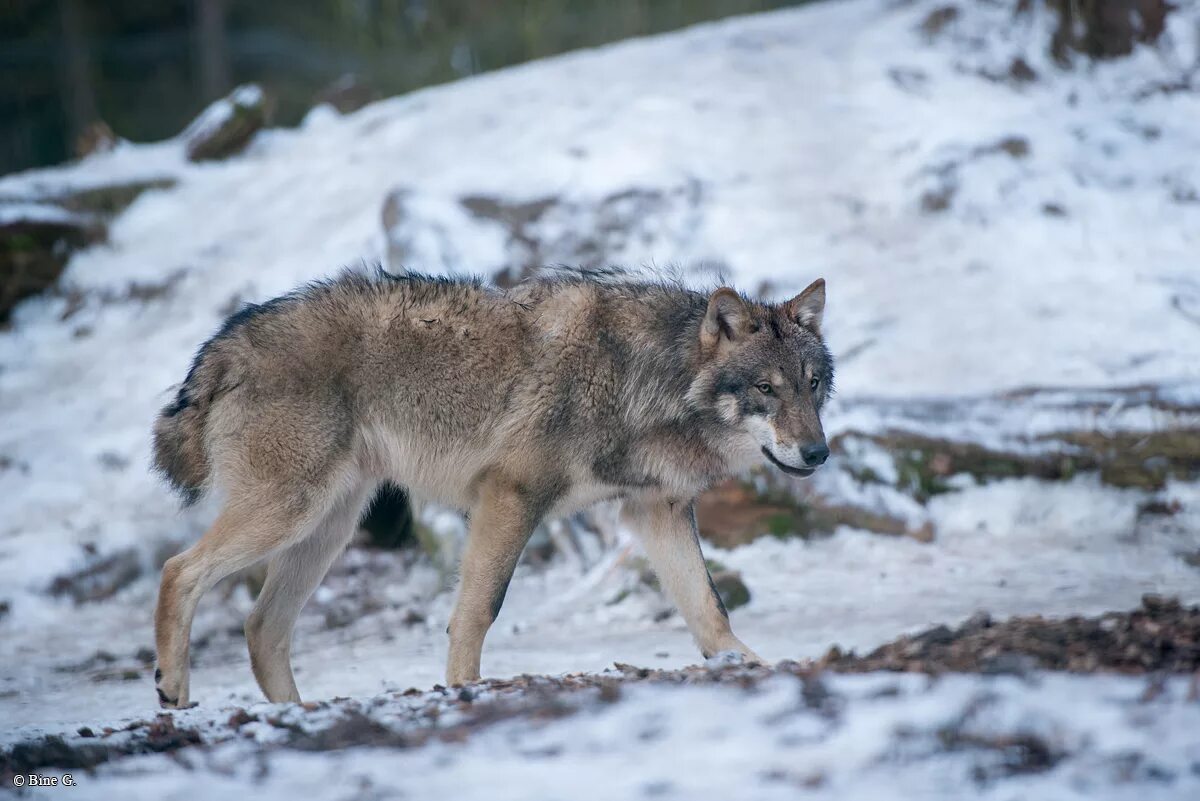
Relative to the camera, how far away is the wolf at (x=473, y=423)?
16.7 ft

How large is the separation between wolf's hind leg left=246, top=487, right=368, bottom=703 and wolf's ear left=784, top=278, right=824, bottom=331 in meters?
2.13

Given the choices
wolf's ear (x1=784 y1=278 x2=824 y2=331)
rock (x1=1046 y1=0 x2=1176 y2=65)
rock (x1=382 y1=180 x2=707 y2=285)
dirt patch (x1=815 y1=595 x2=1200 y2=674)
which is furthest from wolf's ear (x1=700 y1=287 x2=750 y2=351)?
rock (x1=1046 y1=0 x2=1176 y2=65)

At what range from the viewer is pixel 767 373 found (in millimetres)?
5113

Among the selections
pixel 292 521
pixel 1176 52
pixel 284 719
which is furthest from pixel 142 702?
pixel 1176 52

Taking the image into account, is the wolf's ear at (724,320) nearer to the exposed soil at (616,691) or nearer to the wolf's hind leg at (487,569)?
the wolf's hind leg at (487,569)

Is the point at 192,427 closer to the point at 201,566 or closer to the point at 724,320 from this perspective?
the point at 201,566

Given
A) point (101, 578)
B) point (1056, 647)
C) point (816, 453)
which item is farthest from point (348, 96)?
point (1056, 647)

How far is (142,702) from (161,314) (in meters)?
5.38

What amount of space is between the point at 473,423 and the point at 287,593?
3.98ft

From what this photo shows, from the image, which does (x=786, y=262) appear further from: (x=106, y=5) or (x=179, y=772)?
(x=106, y=5)

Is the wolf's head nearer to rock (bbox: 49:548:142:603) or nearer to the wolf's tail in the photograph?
the wolf's tail

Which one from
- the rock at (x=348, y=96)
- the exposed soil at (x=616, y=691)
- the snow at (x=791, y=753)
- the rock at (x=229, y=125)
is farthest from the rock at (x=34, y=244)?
the snow at (x=791, y=753)

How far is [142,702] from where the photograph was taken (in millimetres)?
5770

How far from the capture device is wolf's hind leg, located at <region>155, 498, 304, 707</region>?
4.98 m
